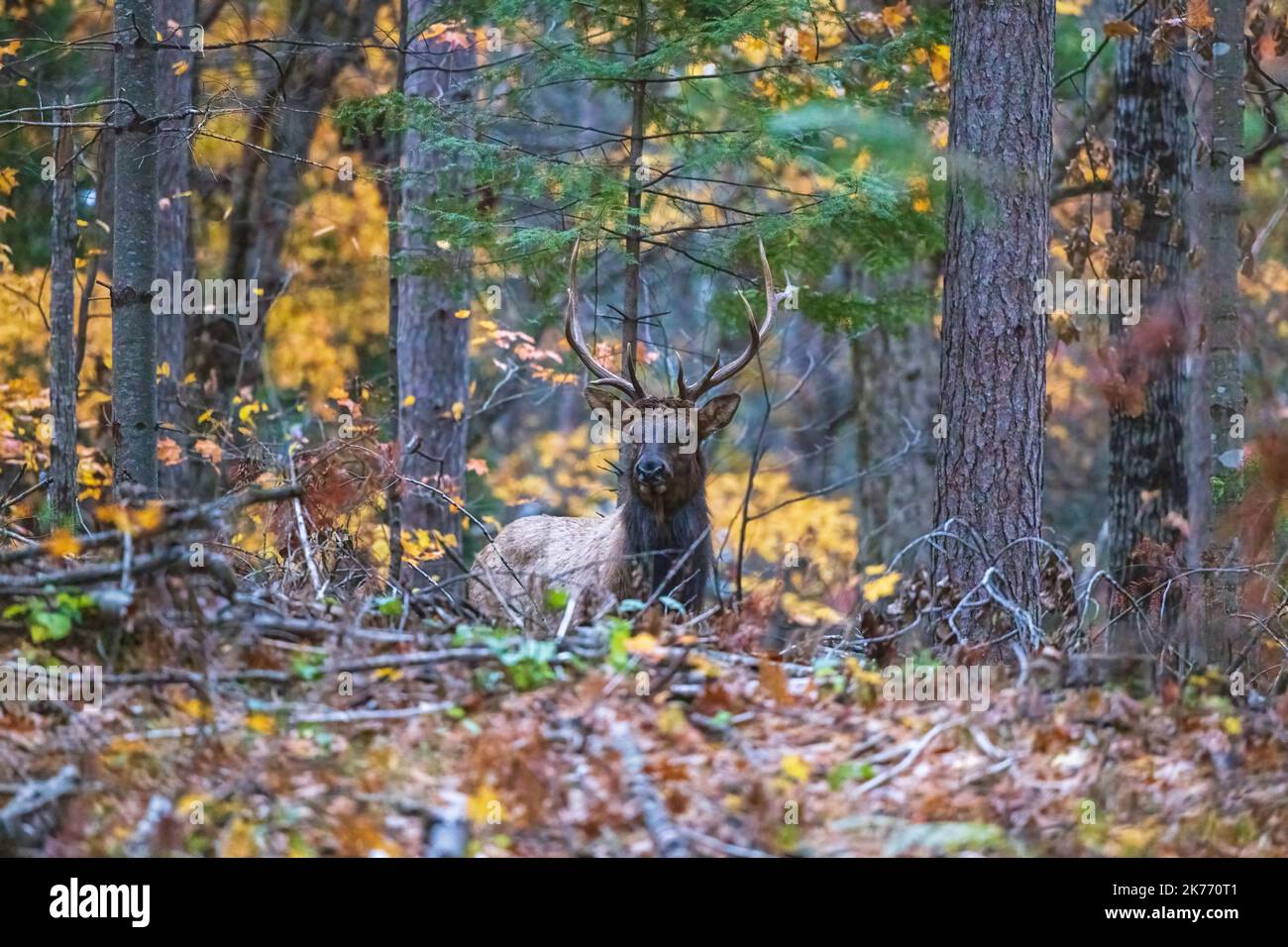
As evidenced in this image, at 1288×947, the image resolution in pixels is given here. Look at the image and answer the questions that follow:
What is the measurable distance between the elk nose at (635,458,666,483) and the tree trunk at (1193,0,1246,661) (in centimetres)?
449

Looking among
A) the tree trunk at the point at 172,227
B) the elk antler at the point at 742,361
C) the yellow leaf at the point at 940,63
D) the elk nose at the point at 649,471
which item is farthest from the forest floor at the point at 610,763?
the tree trunk at the point at 172,227

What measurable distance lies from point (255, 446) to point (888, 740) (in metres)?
5.96

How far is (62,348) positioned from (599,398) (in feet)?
13.0

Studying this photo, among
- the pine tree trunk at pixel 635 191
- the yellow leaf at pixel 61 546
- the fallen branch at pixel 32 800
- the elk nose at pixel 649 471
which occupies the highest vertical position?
the pine tree trunk at pixel 635 191

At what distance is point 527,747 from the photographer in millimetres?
5734

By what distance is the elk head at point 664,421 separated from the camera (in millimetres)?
9797

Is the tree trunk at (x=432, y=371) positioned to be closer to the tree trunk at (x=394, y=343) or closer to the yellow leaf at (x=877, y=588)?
the tree trunk at (x=394, y=343)

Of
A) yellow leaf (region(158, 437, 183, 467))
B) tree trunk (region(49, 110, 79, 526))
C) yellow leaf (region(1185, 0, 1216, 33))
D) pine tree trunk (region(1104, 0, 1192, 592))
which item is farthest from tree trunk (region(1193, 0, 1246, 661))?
yellow leaf (region(158, 437, 183, 467))

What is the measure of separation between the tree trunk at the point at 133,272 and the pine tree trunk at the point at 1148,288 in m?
8.22

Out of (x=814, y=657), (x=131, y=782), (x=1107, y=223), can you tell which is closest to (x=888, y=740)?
(x=814, y=657)

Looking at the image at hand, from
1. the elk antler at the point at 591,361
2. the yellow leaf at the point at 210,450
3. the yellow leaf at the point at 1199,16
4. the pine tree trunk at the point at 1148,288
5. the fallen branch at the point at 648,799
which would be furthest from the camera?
the yellow leaf at the point at 210,450

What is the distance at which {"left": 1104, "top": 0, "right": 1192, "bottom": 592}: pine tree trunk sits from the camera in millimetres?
13461

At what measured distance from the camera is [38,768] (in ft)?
18.0

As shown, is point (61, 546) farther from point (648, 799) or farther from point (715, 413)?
point (715, 413)
